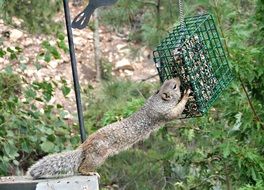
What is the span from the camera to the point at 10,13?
5.66 m

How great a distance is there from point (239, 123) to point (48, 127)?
1.27 meters

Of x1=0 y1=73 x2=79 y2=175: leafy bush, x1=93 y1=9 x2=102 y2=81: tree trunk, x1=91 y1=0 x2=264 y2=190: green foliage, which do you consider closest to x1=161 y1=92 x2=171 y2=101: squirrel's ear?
x1=91 y1=0 x2=264 y2=190: green foliage

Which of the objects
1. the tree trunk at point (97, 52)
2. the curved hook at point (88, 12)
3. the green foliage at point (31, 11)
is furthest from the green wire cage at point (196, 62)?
the tree trunk at point (97, 52)

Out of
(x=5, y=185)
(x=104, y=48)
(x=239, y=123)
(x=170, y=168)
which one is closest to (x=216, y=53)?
(x=239, y=123)

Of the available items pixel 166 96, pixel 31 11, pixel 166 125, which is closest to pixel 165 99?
pixel 166 96

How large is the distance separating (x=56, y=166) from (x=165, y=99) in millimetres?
626

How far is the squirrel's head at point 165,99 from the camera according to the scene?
3.35 meters

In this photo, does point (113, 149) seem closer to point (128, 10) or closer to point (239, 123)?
point (239, 123)

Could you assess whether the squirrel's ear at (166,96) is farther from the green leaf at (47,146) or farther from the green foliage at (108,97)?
the green foliage at (108,97)

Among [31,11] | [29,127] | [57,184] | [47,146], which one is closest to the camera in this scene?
[57,184]

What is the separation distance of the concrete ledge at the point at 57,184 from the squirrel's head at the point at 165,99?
57 cm

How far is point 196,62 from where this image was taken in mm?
3441

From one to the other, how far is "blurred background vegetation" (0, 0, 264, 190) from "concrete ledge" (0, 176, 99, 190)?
102 cm

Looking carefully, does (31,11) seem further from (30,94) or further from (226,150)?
(226,150)
